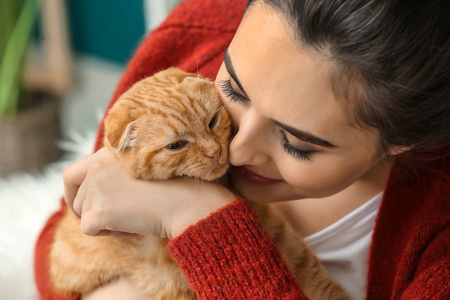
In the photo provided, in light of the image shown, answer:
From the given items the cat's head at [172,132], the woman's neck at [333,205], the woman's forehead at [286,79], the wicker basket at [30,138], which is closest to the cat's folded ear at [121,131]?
the cat's head at [172,132]

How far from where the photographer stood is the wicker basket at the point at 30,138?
2.73 metres

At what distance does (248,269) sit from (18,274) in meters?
0.93

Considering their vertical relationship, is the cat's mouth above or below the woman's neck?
above

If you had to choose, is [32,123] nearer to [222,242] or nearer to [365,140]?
[222,242]

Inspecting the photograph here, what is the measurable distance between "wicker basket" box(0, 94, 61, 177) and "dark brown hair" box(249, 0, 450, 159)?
7.29 feet

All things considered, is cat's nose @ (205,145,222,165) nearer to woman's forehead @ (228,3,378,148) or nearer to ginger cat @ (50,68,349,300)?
ginger cat @ (50,68,349,300)

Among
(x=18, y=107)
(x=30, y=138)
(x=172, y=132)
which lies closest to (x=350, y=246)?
(x=172, y=132)

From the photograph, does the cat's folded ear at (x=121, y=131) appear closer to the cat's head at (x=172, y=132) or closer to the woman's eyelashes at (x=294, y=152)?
the cat's head at (x=172, y=132)

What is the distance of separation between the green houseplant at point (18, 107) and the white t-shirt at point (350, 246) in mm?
1986

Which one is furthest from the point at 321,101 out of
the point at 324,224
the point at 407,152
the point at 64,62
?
the point at 64,62

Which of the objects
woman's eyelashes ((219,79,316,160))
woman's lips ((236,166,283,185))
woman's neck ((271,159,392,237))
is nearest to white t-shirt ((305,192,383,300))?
woman's neck ((271,159,392,237))

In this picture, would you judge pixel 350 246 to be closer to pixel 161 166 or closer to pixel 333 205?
pixel 333 205

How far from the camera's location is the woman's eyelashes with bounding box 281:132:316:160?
0.98 m

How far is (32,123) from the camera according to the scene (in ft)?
9.14
